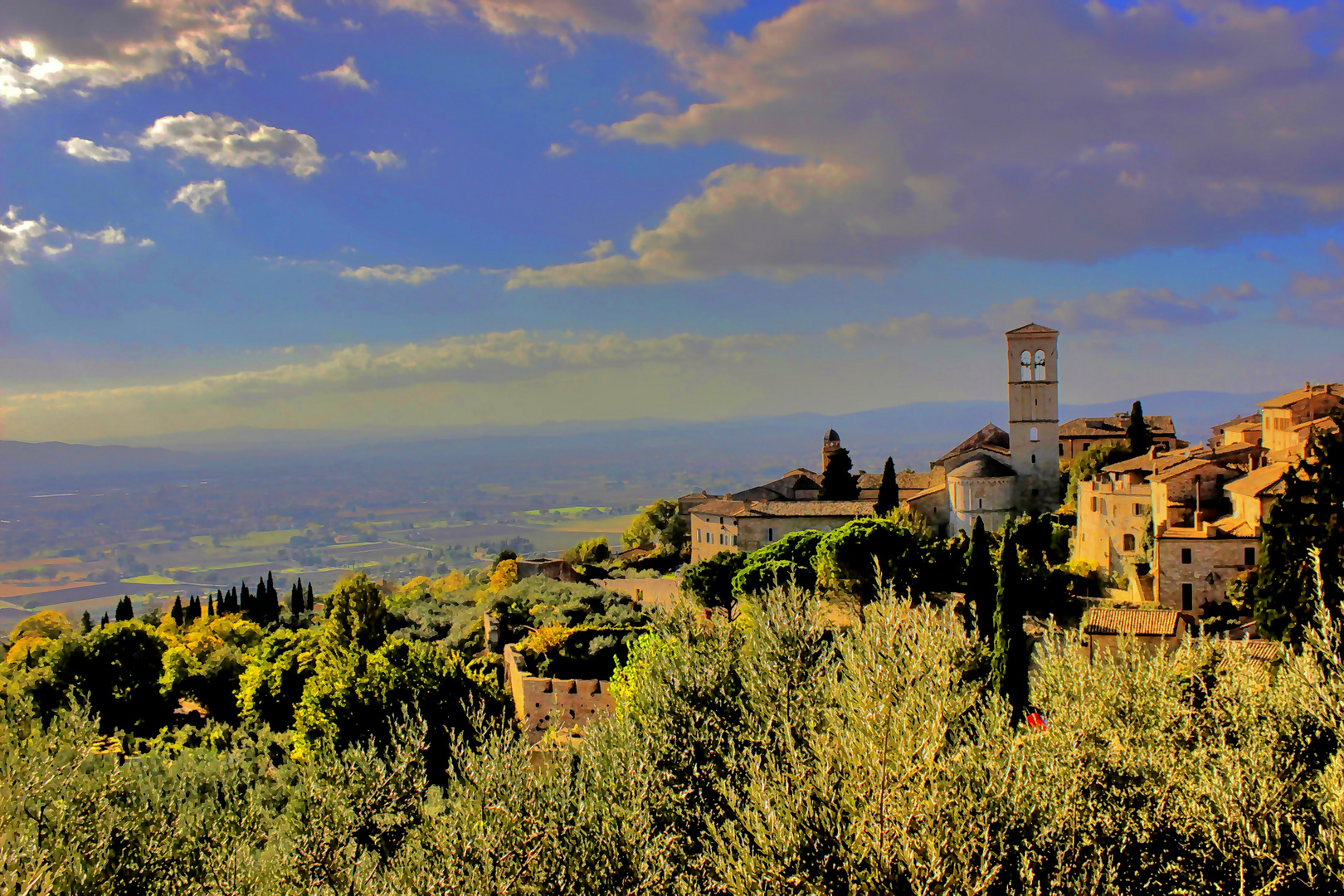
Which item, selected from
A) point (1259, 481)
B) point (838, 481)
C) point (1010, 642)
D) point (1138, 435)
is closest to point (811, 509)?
point (838, 481)

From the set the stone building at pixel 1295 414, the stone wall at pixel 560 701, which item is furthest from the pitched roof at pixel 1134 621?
the stone wall at pixel 560 701

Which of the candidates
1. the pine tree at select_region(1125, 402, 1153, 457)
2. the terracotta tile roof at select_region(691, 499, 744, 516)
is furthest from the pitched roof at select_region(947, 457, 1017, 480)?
the terracotta tile roof at select_region(691, 499, 744, 516)

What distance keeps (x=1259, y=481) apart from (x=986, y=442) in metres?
28.3

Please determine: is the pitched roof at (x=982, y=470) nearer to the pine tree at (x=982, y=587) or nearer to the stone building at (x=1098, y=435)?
the stone building at (x=1098, y=435)

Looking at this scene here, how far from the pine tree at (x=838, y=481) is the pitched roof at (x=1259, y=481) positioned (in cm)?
2480

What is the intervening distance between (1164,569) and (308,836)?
31.1 metres

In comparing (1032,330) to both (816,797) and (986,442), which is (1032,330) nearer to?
(986,442)

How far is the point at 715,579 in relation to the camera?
4531 centimetres

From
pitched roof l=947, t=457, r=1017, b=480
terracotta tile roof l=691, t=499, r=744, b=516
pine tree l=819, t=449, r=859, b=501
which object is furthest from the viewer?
pine tree l=819, t=449, r=859, b=501

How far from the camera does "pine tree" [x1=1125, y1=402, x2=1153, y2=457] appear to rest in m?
54.9

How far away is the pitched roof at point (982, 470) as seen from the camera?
51.3 meters

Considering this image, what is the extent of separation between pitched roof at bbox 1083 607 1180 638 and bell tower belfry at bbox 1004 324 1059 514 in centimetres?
2221

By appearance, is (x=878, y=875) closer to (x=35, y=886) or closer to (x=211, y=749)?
(x=35, y=886)

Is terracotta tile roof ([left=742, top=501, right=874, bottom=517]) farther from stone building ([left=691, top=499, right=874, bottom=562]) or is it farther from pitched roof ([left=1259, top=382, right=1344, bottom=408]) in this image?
pitched roof ([left=1259, top=382, right=1344, bottom=408])
